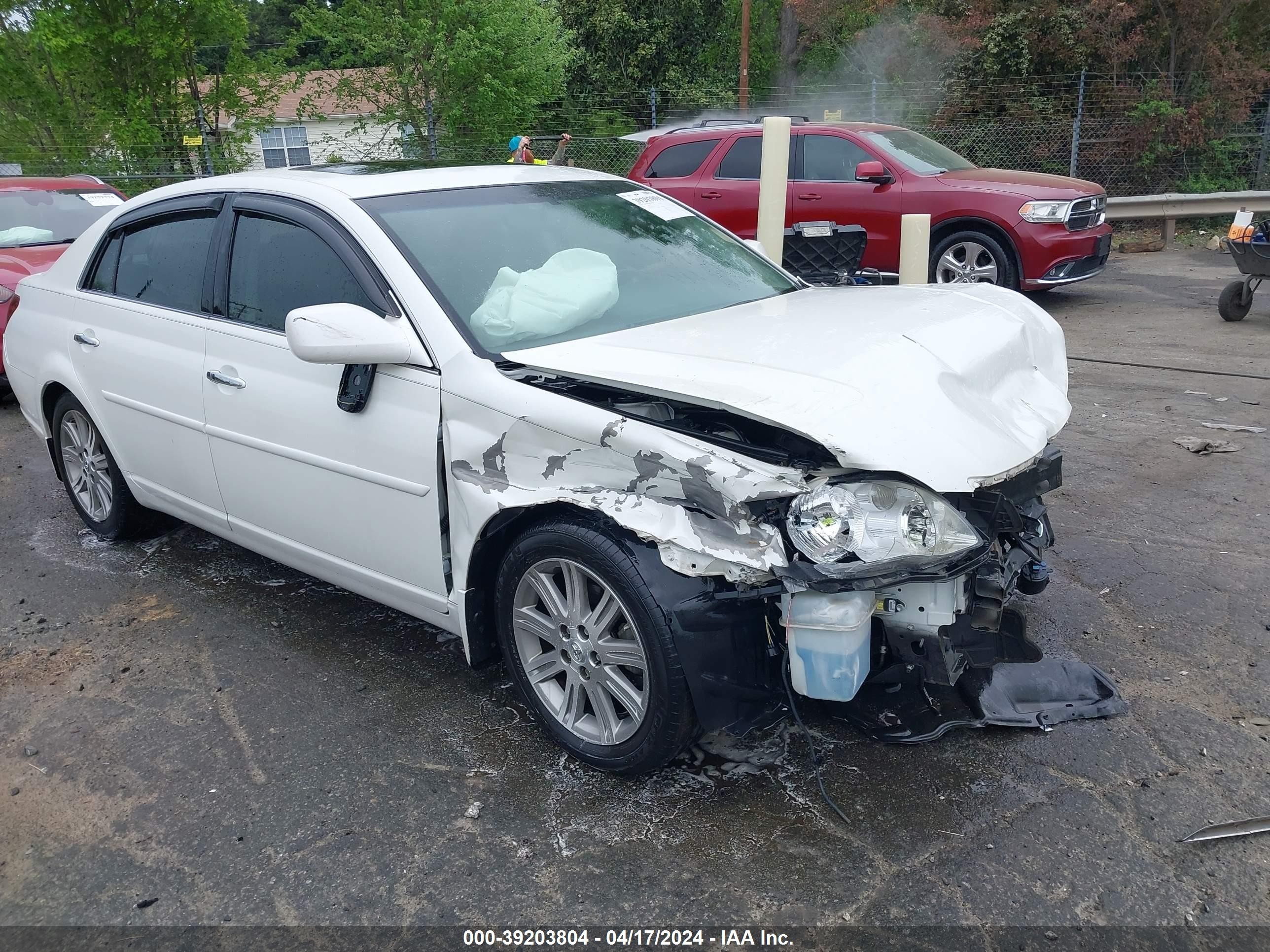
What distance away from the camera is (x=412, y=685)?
11.9 feet

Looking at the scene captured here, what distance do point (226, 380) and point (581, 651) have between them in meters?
1.81

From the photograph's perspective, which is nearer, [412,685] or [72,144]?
[412,685]

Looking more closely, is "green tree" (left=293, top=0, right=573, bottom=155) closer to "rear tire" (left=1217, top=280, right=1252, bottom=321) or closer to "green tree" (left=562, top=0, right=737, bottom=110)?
"green tree" (left=562, top=0, right=737, bottom=110)

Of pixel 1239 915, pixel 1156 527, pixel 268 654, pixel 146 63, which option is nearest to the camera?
pixel 1239 915

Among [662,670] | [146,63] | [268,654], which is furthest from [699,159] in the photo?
[146,63]

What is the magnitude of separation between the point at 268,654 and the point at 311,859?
1317mm

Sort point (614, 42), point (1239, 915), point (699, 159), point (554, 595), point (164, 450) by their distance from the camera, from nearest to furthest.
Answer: point (1239, 915), point (554, 595), point (164, 450), point (699, 159), point (614, 42)

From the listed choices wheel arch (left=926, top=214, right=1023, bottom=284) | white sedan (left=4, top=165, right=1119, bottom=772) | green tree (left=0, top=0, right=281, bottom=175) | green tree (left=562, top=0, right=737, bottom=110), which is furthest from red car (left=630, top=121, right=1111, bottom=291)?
green tree (left=562, top=0, right=737, bottom=110)

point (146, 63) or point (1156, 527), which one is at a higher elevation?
point (146, 63)

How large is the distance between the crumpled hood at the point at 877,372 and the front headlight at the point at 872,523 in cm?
12

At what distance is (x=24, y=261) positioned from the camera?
8.01m

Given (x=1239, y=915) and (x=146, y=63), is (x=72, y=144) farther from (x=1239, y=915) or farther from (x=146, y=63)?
(x=1239, y=915)

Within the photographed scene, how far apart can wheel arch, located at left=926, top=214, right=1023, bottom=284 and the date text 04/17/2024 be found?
28.2 feet

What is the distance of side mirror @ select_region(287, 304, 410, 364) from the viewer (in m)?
3.07
